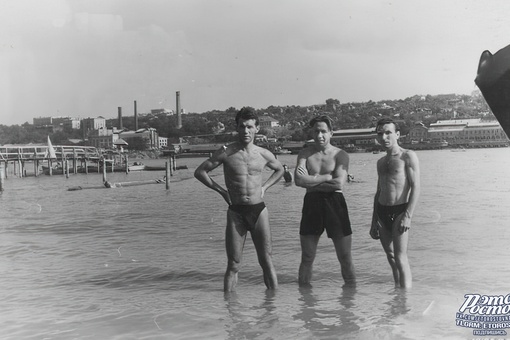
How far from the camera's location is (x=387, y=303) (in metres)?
5.44

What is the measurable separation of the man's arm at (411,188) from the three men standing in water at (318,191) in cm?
1

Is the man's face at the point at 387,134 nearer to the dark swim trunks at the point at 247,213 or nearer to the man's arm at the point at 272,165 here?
the man's arm at the point at 272,165

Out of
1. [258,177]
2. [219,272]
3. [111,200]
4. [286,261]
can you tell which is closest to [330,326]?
[258,177]

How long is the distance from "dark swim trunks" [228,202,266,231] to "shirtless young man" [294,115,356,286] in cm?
55

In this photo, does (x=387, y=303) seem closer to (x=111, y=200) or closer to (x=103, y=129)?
(x=111, y=200)

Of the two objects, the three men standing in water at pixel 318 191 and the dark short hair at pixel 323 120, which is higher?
the dark short hair at pixel 323 120

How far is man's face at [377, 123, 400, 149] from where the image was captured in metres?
5.33

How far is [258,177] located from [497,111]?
10.9 feet

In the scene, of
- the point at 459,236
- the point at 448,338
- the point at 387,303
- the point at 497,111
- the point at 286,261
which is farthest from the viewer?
the point at 459,236

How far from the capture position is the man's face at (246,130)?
217 inches

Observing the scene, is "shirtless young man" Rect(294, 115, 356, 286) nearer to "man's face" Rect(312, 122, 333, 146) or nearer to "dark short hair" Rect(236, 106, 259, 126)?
"man's face" Rect(312, 122, 333, 146)

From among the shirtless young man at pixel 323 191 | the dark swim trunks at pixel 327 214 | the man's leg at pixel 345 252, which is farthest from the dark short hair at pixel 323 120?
the man's leg at pixel 345 252

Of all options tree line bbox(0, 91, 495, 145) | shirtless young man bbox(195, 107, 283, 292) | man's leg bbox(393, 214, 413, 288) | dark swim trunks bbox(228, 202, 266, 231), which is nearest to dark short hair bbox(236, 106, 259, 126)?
shirtless young man bbox(195, 107, 283, 292)

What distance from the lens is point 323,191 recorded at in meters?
5.51
